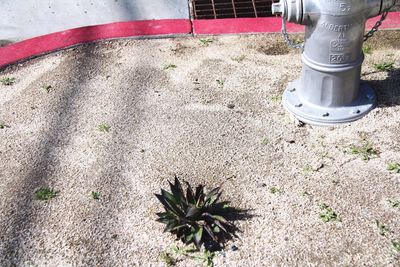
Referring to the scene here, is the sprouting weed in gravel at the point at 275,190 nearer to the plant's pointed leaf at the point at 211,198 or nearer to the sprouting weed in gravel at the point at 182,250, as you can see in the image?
the plant's pointed leaf at the point at 211,198

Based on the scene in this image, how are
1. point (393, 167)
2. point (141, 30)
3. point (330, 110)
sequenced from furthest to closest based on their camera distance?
point (141, 30)
point (330, 110)
point (393, 167)

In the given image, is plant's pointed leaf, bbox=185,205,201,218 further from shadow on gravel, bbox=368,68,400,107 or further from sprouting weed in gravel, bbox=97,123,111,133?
shadow on gravel, bbox=368,68,400,107

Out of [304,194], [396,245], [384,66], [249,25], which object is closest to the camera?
[396,245]

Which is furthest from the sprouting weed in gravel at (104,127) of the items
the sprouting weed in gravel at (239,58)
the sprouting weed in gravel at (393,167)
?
the sprouting weed in gravel at (393,167)

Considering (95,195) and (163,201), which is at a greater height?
(163,201)

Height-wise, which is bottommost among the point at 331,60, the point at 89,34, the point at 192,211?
the point at 89,34

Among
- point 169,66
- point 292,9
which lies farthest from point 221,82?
point 292,9

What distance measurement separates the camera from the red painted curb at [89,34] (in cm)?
476

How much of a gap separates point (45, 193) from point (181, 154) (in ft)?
2.92

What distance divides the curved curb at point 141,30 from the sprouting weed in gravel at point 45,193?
69.6 inches

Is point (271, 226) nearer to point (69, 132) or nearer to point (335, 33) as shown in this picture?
point (335, 33)

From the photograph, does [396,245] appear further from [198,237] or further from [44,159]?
[44,159]

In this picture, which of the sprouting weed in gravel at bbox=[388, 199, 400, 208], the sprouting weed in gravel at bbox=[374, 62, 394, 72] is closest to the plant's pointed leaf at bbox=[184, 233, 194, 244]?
the sprouting weed in gravel at bbox=[388, 199, 400, 208]

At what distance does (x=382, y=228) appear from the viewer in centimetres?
289
